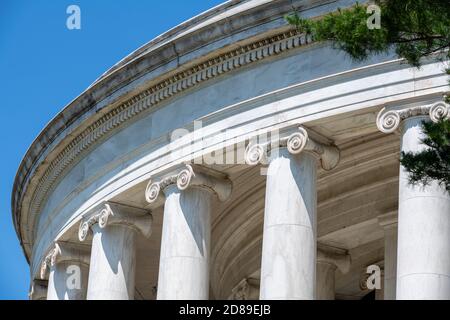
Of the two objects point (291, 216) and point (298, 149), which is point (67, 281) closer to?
point (291, 216)

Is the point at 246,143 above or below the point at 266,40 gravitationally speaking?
below

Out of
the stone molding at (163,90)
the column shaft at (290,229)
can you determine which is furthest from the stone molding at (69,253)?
the column shaft at (290,229)

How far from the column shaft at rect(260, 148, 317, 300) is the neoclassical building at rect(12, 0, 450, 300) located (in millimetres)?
84

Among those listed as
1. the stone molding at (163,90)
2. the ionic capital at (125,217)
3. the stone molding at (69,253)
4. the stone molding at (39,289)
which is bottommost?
the stone molding at (39,289)

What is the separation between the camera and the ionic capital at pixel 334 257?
330 ft

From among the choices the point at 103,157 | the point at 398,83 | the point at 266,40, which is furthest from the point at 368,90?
the point at 103,157

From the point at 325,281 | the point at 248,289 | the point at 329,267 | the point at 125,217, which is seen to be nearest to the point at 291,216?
the point at 125,217

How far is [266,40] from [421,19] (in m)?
24.6

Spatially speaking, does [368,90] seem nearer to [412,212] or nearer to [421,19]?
[412,212]

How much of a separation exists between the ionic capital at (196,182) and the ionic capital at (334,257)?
14185 mm

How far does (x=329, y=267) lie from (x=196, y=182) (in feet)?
57.1

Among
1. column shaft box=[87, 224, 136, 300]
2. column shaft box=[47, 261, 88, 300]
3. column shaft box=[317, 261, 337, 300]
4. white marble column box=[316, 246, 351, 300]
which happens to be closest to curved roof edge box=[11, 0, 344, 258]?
column shaft box=[47, 261, 88, 300]

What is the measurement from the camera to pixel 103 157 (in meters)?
96.2

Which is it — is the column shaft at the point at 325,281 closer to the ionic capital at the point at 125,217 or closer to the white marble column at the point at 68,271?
the ionic capital at the point at 125,217
